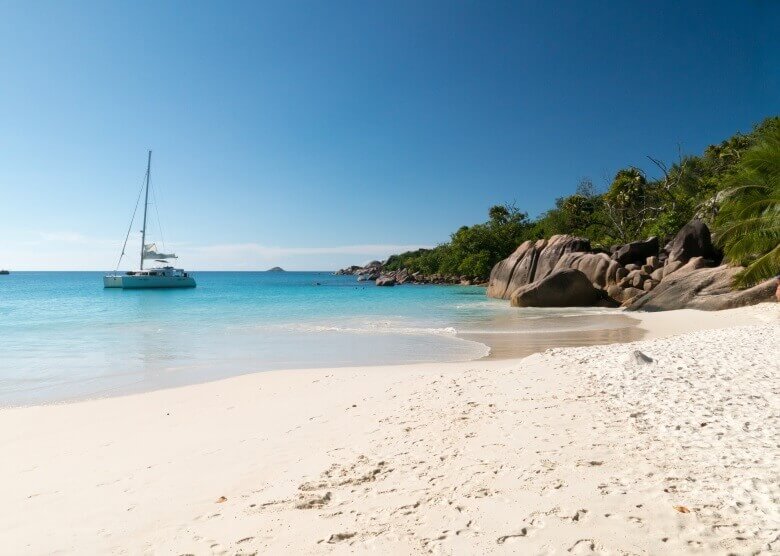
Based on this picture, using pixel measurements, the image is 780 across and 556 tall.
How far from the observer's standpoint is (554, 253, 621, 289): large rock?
2823cm

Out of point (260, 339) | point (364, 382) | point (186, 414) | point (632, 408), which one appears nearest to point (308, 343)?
Result: point (260, 339)

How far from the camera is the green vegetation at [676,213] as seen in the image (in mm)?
14867

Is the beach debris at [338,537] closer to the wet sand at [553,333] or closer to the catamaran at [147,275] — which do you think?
the wet sand at [553,333]

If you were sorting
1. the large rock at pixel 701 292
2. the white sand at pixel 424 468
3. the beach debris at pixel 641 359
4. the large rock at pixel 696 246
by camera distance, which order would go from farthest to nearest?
the large rock at pixel 696 246 → the large rock at pixel 701 292 → the beach debris at pixel 641 359 → the white sand at pixel 424 468

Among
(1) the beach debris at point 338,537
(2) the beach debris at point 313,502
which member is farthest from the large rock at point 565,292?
(1) the beach debris at point 338,537

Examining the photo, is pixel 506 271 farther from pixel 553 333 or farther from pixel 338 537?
pixel 338 537

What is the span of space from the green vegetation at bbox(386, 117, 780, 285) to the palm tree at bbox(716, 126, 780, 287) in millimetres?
27

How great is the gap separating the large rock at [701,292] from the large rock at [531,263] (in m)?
10.7

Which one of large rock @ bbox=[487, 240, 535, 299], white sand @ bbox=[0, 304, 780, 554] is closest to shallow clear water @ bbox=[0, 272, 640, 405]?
white sand @ bbox=[0, 304, 780, 554]

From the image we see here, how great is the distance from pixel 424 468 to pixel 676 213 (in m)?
40.3

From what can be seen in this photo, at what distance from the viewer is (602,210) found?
54469 millimetres

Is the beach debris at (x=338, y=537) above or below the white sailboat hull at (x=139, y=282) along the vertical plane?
below

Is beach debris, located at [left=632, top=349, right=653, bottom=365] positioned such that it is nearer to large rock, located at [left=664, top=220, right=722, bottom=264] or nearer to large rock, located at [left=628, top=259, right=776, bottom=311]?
large rock, located at [left=628, top=259, right=776, bottom=311]

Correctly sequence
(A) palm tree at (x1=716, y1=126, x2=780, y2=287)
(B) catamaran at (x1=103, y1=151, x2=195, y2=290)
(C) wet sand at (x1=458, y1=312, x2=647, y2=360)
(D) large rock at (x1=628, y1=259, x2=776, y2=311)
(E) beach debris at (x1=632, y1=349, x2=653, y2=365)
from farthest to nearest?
1. (B) catamaran at (x1=103, y1=151, x2=195, y2=290)
2. (D) large rock at (x1=628, y1=259, x2=776, y2=311)
3. (A) palm tree at (x1=716, y1=126, x2=780, y2=287)
4. (C) wet sand at (x1=458, y1=312, x2=647, y2=360)
5. (E) beach debris at (x1=632, y1=349, x2=653, y2=365)
